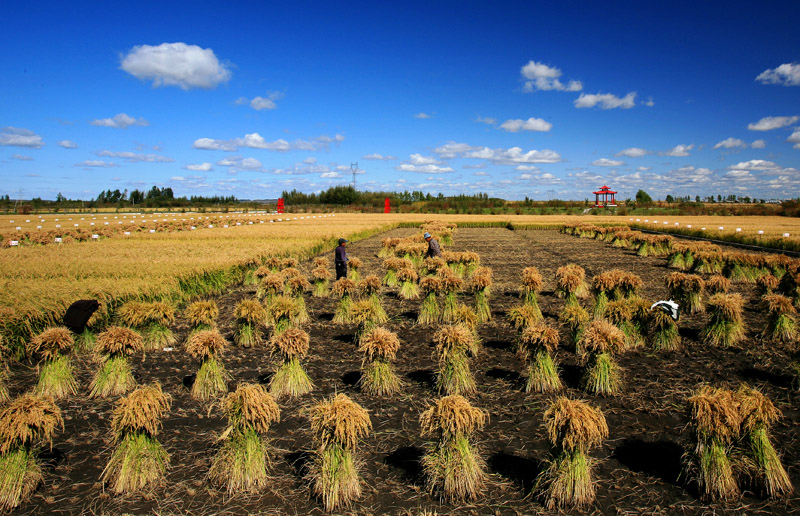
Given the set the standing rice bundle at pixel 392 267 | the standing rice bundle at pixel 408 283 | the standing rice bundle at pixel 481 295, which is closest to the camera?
the standing rice bundle at pixel 481 295

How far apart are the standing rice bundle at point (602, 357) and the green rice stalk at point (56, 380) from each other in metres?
7.60

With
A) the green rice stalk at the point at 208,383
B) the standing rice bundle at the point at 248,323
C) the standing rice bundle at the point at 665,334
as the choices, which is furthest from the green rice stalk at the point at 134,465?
the standing rice bundle at the point at 665,334

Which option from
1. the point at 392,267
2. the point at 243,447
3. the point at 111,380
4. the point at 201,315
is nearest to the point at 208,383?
the point at 111,380

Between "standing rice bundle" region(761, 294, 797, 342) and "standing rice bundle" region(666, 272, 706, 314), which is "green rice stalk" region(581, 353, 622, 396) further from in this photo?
"standing rice bundle" region(666, 272, 706, 314)

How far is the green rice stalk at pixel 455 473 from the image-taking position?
→ 177 inches

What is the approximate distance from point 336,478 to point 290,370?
2.65 m

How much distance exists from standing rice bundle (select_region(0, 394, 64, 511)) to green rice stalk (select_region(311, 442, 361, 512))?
2.60m

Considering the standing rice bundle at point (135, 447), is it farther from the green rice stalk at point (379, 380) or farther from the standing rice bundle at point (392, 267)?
the standing rice bundle at point (392, 267)

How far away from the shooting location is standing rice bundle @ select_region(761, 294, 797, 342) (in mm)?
8852

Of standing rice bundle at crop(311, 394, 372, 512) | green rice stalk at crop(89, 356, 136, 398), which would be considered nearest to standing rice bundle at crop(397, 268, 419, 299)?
green rice stalk at crop(89, 356, 136, 398)

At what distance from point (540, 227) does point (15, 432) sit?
4704cm

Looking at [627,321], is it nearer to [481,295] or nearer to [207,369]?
[481,295]

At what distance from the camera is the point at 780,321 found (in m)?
8.97

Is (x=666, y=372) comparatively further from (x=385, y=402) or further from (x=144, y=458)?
(x=144, y=458)
